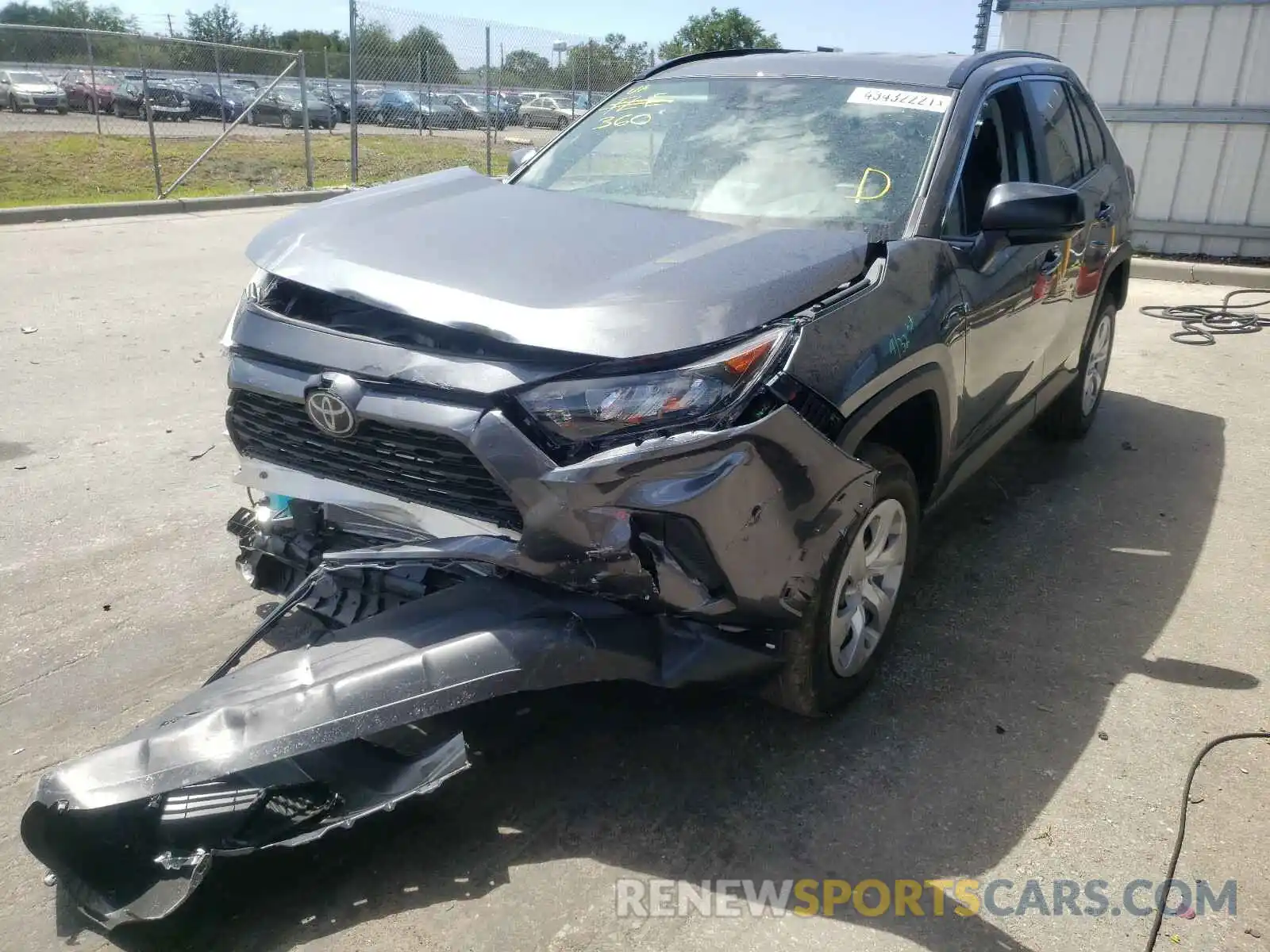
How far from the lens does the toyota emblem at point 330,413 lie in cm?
267

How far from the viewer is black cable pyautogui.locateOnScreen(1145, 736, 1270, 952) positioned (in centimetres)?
243

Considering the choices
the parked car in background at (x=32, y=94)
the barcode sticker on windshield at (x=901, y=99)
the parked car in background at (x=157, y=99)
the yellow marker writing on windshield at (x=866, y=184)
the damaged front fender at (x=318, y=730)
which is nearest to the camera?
the damaged front fender at (x=318, y=730)

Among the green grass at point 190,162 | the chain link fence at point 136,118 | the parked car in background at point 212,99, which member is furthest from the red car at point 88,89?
the parked car in background at point 212,99

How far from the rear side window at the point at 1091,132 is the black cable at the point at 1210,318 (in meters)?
3.55

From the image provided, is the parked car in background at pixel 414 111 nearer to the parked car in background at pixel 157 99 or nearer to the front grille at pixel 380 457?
the parked car in background at pixel 157 99

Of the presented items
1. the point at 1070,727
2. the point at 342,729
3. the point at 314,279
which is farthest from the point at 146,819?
the point at 1070,727

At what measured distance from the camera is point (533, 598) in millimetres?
2652

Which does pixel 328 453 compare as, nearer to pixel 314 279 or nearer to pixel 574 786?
pixel 314 279

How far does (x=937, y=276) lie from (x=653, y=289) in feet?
3.57

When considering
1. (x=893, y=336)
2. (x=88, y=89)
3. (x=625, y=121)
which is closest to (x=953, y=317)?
(x=893, y=336)

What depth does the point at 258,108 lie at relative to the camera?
18.7 metres

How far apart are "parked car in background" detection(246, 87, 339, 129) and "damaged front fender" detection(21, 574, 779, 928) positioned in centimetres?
1675

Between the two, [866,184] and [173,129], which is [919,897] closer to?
[866,184]

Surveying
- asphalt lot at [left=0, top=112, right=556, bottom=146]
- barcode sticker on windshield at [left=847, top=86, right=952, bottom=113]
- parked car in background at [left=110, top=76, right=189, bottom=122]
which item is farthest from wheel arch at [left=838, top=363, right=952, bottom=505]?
parked car in background at [left=110, top=76, right=189, bottom=122]
